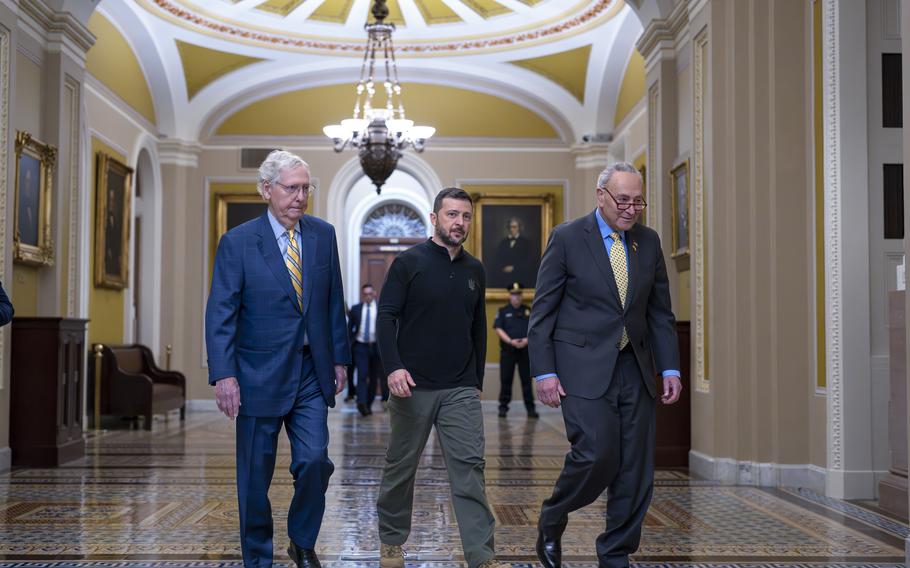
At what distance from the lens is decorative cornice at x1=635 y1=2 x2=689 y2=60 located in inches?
316

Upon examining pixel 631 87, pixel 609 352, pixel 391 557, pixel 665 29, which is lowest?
pixel 391 557

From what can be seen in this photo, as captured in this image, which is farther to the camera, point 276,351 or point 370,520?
point 370,520

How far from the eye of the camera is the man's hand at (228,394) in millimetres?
3428

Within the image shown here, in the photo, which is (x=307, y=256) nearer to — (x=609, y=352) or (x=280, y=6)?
(x=609, y=352)

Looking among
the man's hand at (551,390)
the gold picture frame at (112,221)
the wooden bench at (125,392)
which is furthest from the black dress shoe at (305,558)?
the gold picture frame at (112,221)

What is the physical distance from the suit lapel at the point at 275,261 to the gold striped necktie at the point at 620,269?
1112 millimetres

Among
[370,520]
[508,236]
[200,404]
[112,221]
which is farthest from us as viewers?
[508,236]

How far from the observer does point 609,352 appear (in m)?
3.58

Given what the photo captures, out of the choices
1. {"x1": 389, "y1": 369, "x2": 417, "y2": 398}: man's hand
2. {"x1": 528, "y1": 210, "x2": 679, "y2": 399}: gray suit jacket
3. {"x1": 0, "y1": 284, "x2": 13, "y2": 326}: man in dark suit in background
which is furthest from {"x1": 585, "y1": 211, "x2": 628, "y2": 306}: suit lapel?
{"x1": 0, "y1": 284, "x2": 13, "y2": 326}: man in dark suit in background

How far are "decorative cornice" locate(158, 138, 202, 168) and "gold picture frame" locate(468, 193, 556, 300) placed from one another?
386cm

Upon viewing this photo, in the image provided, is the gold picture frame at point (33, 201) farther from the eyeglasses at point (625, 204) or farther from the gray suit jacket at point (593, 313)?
the eyeglasses at point (625, 204)

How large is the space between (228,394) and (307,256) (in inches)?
21.6

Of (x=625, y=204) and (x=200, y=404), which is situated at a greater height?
(x=625, y=204)

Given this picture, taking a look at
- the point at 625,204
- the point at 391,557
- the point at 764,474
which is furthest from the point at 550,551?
the point at 764,474
